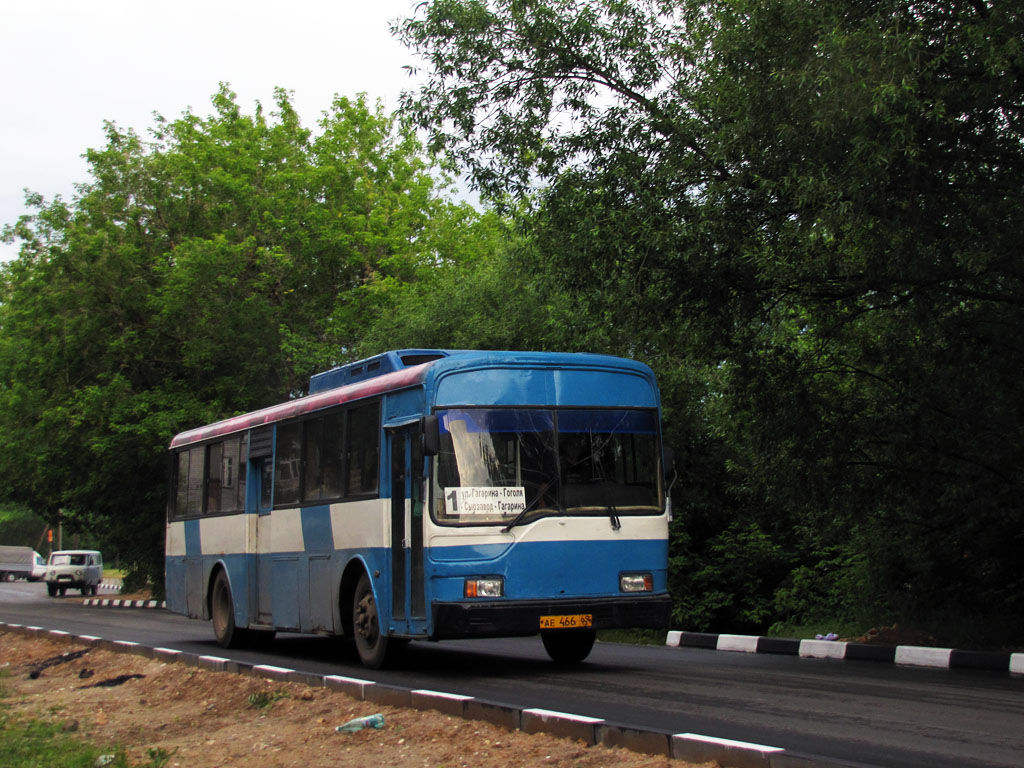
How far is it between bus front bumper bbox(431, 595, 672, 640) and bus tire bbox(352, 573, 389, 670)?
1.40 metres

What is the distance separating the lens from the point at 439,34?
15086 millimetres

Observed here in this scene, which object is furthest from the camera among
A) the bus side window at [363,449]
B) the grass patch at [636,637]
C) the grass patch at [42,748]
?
the grass patch at [636,637]

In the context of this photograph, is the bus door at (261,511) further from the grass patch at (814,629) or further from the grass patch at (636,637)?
the grass patch at (814,629)

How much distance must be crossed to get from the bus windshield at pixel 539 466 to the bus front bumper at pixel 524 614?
30.9 inches

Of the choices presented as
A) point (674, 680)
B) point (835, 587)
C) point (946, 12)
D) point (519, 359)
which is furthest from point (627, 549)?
point (835, 587)

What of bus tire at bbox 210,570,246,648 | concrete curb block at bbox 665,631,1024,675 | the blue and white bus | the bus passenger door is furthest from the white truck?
the blue and white bus

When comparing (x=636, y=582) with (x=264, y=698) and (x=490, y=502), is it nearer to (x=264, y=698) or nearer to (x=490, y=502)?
(x=490, y=502)

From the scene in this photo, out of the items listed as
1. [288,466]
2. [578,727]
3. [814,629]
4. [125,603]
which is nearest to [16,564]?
[125,603]

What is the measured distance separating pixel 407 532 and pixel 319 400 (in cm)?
294

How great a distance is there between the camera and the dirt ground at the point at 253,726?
296 inches

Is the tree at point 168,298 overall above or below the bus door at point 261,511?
above

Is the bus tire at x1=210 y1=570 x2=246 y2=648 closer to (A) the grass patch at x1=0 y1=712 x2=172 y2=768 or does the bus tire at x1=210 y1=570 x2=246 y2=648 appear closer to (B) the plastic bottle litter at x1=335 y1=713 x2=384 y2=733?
(A) the grass patch at x1=0 y1=712 x2=172 y2=768

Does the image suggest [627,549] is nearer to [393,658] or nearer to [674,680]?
[674,680]

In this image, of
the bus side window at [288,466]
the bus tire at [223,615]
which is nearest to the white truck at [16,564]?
the bus tire at [223,615]
